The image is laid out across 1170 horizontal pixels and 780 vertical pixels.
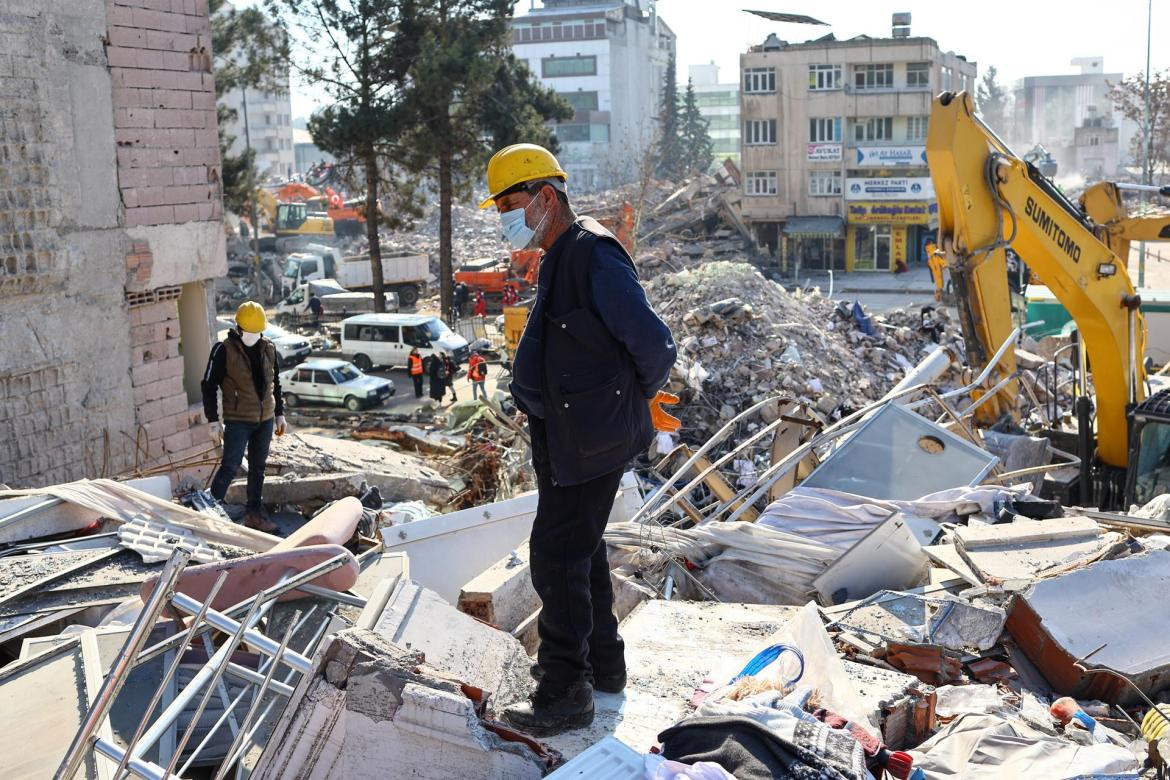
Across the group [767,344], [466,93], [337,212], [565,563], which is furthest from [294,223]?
[565,563]

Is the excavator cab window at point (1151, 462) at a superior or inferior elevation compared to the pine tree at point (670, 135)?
inferior

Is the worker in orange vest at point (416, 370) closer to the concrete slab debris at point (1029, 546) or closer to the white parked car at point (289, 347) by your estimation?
the white parked car at point (289, 347)

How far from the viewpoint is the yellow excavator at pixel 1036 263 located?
9.55 metres

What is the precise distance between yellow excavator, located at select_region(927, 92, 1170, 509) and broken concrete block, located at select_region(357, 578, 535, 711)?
6.78 metres

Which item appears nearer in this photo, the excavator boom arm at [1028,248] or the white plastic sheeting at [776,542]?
the white plastic sheeting at [776,542]

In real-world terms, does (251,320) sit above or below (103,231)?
below

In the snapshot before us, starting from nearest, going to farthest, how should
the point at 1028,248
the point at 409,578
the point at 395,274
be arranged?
the point at 409,578 → the point at 1028,248 → the point at 395,274

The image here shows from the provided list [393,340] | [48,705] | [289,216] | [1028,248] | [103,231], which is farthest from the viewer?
[289,216]

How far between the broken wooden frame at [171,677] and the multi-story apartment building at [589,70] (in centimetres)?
6637

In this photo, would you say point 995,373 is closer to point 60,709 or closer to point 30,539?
point 30,539

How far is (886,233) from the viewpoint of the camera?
43.4m

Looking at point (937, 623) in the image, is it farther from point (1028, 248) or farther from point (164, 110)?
point (164, 110)

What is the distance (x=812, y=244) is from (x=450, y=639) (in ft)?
139

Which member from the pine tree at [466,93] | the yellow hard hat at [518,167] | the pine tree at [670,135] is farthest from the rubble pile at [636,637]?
the pine tree at [670,135]
